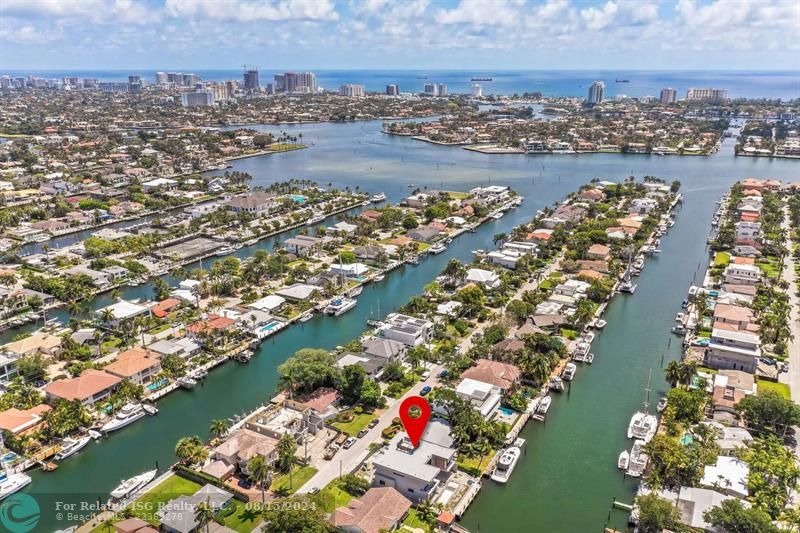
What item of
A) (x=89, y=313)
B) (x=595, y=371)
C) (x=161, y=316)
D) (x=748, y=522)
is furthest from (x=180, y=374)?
(x=748, y=522)

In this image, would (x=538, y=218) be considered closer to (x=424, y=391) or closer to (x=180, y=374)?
(x=424, y=391)

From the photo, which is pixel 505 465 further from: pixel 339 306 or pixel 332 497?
pixel 339 306

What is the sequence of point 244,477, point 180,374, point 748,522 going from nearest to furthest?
point 748,522
point 244,477
point 180,374

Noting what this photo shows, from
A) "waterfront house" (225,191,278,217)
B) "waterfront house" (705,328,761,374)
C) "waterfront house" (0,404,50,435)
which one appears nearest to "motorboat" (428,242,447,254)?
"waterfront house" (225,191,278,217)

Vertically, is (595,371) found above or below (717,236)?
below

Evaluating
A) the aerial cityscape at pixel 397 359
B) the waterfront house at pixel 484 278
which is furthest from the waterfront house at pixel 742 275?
the waterfront house at pixel 484 278
